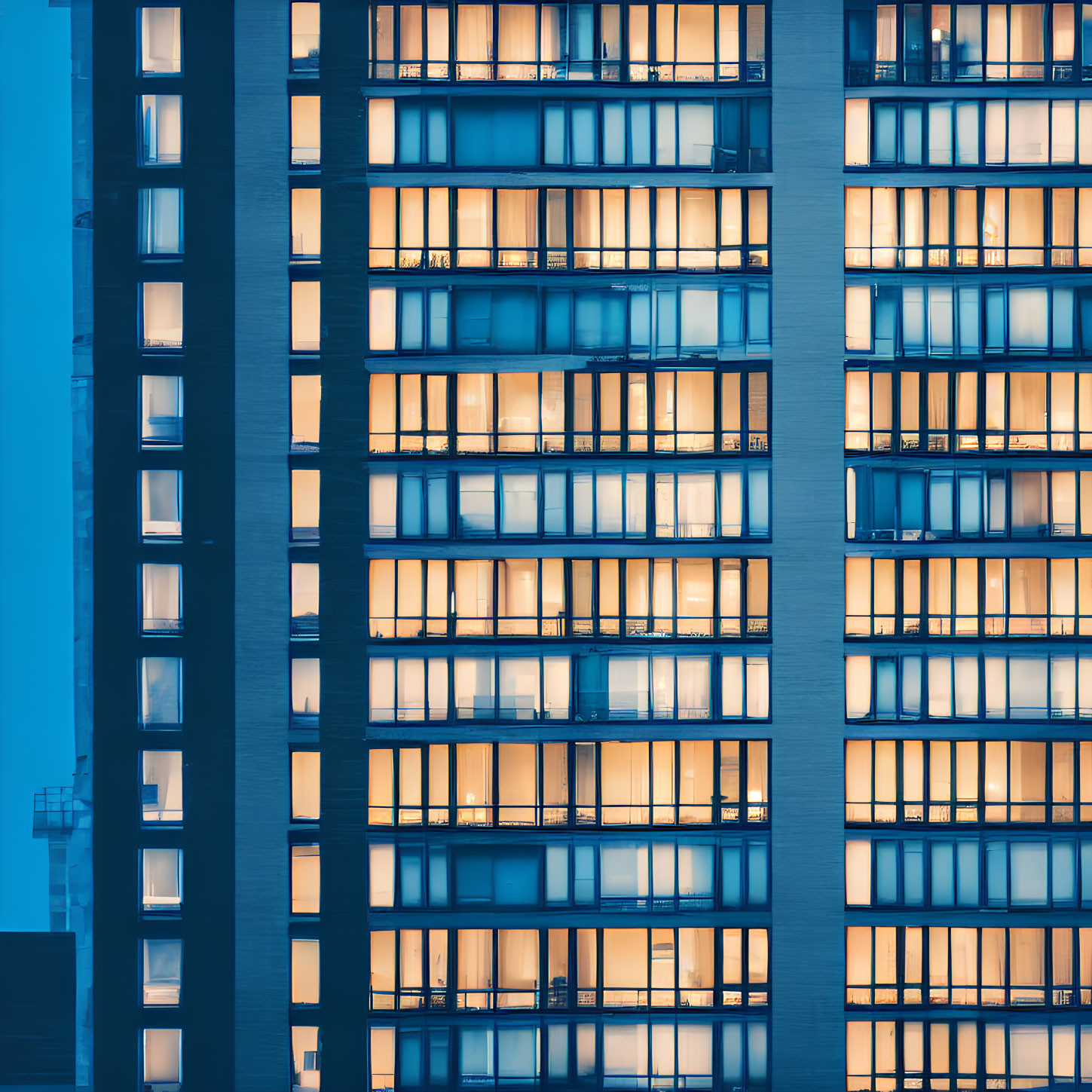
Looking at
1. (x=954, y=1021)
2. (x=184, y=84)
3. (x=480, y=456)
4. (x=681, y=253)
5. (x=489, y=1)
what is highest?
(x=489, y=1)

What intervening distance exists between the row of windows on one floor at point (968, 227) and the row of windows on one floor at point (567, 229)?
2950mm

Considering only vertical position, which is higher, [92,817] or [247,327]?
[247,327]

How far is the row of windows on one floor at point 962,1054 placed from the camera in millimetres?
25453

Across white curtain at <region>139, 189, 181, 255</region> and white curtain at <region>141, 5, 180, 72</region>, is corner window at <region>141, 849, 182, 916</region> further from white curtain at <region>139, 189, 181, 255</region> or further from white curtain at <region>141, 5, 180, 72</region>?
white curtain at <region>141, 5, 180, 72</region>

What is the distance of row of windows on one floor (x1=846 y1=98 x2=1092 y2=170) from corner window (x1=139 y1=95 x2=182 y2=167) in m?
17.8

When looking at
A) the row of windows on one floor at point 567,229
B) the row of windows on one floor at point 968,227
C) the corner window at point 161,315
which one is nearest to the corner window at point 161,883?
the corner window at point 161,315

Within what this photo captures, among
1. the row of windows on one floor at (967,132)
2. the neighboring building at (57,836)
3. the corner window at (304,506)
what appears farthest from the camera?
the neighboring building at (57,836)

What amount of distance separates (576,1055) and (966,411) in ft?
66.2

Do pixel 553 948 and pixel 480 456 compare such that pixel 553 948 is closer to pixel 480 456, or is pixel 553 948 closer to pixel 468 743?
pixel 468 743

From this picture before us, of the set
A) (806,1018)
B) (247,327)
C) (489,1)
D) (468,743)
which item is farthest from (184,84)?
(806,1018)

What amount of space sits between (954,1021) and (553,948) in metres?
10.9

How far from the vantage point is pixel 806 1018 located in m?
25.0

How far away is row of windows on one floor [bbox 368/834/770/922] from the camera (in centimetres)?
2525

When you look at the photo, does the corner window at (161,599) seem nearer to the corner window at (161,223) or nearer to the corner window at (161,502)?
the corner window at (161,502)
